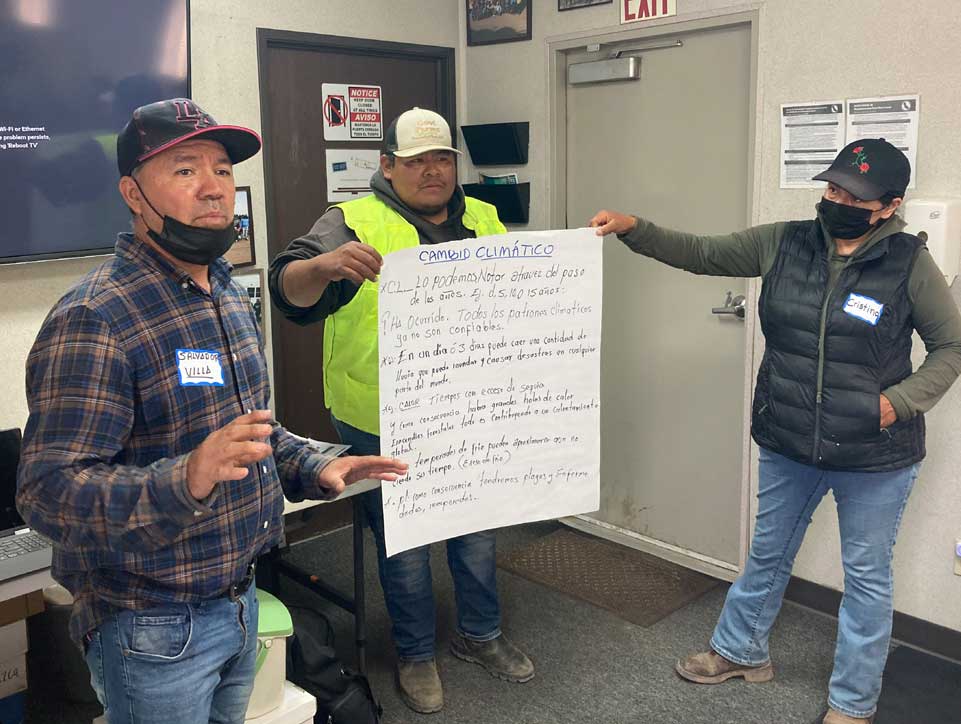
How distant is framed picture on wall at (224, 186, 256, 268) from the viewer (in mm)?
A: 3377

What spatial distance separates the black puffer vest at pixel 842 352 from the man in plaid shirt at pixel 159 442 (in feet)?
4.76

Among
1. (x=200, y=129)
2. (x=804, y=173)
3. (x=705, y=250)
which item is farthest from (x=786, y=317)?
(x=200, y=129)

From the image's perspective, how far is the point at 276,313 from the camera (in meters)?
3.59

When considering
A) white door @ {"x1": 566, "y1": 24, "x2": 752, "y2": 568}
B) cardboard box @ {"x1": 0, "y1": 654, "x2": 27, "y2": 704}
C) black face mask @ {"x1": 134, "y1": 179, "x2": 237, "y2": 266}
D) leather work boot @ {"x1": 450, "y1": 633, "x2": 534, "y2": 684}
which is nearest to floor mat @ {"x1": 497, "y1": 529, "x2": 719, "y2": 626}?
white door @ {"x1": 566, "y1": 24, "x2": 752, "y2": 568}

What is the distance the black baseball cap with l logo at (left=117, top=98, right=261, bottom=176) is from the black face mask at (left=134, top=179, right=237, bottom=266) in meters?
0.05

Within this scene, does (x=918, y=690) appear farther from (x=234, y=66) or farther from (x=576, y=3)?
(x=234, y=66)

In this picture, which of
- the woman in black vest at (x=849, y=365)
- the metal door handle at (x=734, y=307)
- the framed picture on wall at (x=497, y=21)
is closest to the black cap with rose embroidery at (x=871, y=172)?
the woman in black vest at (x=849, y=365)

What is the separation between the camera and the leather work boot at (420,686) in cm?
262

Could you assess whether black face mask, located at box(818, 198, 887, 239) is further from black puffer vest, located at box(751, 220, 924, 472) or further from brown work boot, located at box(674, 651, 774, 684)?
brown work boot, located at box(674, 651, 774, 684)

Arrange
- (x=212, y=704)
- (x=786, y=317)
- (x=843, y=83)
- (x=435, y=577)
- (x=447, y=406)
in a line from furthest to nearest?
(x=435, y=577), (x=843, y=83), (x=786, y=317), (x=447, y=406), (x=212, y=704)

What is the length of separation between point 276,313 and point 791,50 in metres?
2.04

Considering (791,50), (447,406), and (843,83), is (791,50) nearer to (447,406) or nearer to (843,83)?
(843,83)

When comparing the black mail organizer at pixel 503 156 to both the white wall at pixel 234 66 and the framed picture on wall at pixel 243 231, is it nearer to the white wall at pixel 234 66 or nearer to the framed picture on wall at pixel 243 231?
the white wall at pixel 234 66

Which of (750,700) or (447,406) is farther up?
(447,406)
